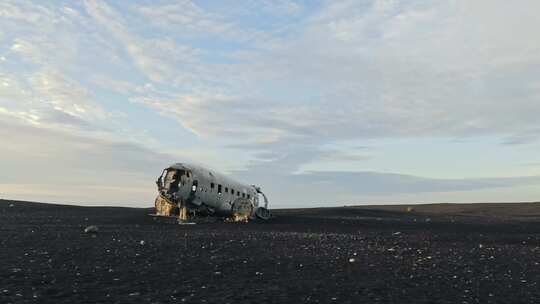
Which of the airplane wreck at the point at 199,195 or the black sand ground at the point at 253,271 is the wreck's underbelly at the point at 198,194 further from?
the black sand ground at the point at 253,271

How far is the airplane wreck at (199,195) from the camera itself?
37.2 metres

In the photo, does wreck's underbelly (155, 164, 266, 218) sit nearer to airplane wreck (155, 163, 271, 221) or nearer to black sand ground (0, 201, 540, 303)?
airplane wreck (155, 163, 271, 221)

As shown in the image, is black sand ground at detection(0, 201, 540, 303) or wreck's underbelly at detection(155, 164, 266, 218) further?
wreck's underbelly at detection(155, 164, 266, 218)

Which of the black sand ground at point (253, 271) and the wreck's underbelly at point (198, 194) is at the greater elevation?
the wreck's underbelly at point (198, 194)

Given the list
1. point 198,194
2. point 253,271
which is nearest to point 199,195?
point 198,194

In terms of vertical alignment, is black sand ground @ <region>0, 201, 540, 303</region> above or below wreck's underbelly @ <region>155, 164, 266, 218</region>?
below

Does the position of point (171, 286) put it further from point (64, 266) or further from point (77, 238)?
point (77, 238)

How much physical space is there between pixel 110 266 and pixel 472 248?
15.6 m

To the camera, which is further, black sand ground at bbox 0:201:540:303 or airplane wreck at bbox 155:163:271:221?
airplane wreck at bbox 155:163:271:221

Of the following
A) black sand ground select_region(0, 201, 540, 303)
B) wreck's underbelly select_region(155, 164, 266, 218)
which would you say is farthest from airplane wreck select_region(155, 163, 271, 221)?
black sand ground select_region(0, 201, 540, 303)

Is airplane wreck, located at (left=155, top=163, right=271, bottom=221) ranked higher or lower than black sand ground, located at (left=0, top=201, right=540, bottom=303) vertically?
higher

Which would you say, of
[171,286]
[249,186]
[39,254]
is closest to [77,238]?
[39,254]

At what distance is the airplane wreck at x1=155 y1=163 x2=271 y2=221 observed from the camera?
37.2m

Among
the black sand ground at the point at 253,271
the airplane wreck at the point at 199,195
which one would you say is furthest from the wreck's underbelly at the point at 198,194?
the black sand ground at the point at 253,271
